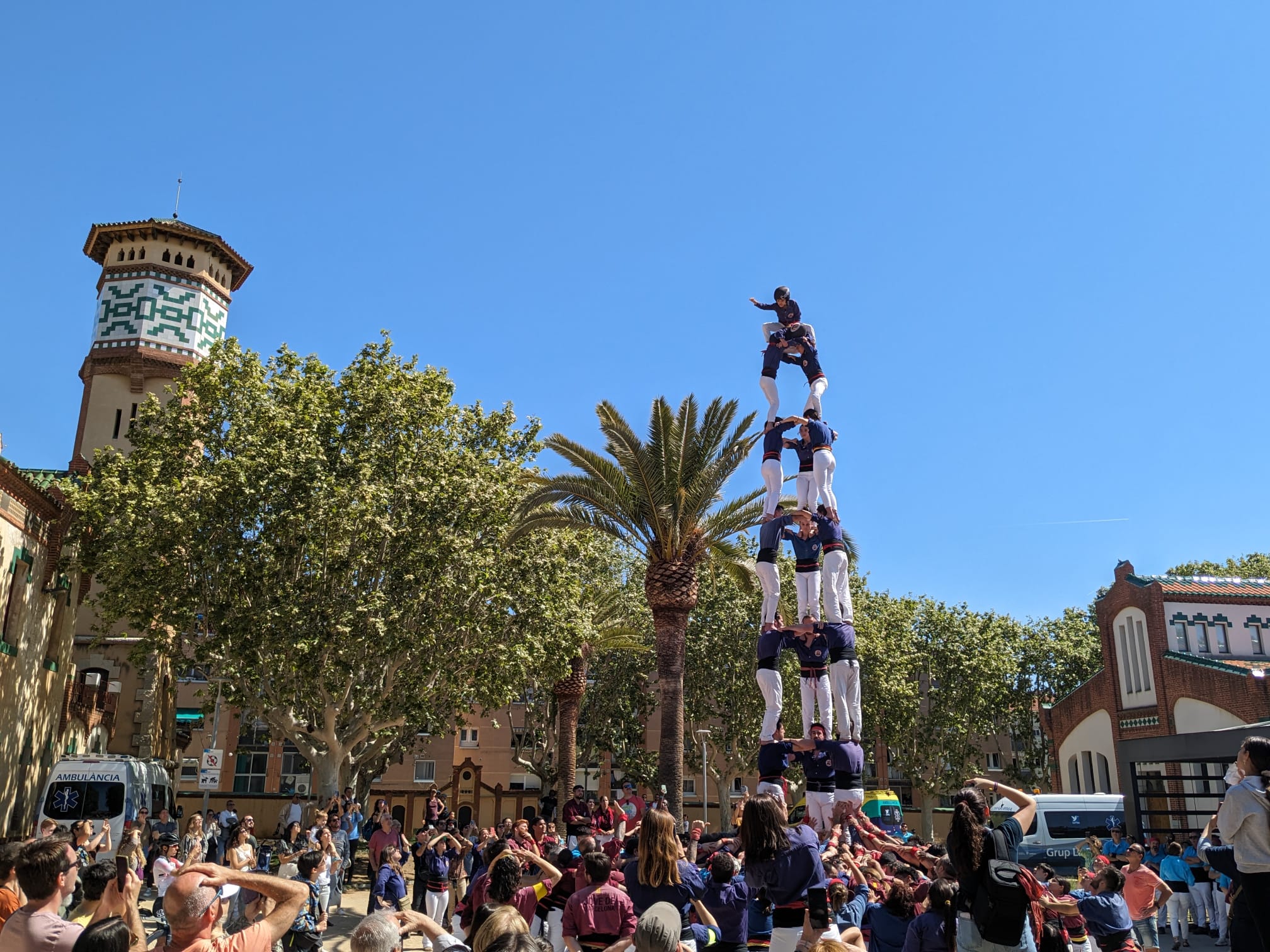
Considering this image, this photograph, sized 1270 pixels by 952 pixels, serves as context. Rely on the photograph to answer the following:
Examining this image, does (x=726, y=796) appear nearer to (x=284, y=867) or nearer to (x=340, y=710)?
(x=340, y=710)

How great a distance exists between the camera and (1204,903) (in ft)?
57.0

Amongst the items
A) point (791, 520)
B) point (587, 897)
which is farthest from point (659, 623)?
point (587, 897)

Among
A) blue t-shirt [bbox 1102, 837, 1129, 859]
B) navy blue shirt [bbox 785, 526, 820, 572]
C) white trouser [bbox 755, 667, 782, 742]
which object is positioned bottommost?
blue t-shirt [bbox 1102, 837, 1129, 859]

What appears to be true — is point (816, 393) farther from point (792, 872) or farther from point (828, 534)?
point (792, 872)

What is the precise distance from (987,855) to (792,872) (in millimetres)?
1744

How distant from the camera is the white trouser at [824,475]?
58.3 ft

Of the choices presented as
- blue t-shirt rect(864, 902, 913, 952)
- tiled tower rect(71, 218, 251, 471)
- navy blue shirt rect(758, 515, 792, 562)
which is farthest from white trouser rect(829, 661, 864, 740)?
tiled tower rect(71, 218, 251, 471)

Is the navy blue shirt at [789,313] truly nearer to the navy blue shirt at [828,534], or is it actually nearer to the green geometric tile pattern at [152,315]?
the navy blue shirt at [828,534]

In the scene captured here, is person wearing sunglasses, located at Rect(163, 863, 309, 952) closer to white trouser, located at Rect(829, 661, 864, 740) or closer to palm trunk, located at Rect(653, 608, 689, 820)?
white trouser, located at Rect(829, 661, 864, 740)

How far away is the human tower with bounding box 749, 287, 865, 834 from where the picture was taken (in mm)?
16234

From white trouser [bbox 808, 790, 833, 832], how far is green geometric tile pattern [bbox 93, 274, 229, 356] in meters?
29.3

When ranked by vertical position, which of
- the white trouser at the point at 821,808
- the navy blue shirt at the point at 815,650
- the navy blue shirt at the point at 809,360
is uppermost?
the navy blue shirt at the point at 809,360

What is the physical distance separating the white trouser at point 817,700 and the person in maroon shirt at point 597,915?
10.7m

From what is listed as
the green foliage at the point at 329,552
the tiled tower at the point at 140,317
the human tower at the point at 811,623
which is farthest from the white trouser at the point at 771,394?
the tiled tower at the point at 140,317
